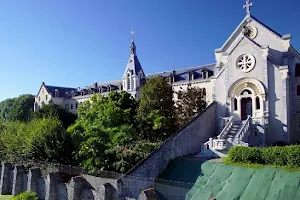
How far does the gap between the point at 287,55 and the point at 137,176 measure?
20.7 meters

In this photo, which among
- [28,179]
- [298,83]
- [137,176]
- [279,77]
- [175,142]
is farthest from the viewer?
[298,83]

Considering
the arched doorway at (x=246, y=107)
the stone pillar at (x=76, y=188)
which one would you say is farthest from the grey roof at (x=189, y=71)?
the stone pillar at (x=76, y=188)

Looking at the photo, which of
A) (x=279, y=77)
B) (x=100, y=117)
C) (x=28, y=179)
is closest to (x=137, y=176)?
(x=28, y=179)

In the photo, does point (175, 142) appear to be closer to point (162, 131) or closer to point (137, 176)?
point (137, 176)

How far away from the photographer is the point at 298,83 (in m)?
31.3

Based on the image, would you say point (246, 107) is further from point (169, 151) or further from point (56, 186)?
point (56, 186)

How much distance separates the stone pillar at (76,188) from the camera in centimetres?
2158

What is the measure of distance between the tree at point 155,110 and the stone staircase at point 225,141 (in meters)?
7.19

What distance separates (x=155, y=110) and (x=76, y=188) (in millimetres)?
14321

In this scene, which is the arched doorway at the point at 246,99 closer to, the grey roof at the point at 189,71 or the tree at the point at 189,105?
the tree at the point at 189,105

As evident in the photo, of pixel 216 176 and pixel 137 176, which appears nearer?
pixel 216 176

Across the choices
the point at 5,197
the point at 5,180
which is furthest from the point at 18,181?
the point at 5,180

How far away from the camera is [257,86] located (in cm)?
3034

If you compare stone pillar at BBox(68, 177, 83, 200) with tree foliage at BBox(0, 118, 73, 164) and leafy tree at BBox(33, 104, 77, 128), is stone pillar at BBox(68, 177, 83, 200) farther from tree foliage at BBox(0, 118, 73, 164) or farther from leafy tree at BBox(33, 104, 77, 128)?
leafy tree at BBox(33, 104, 77, 128)
